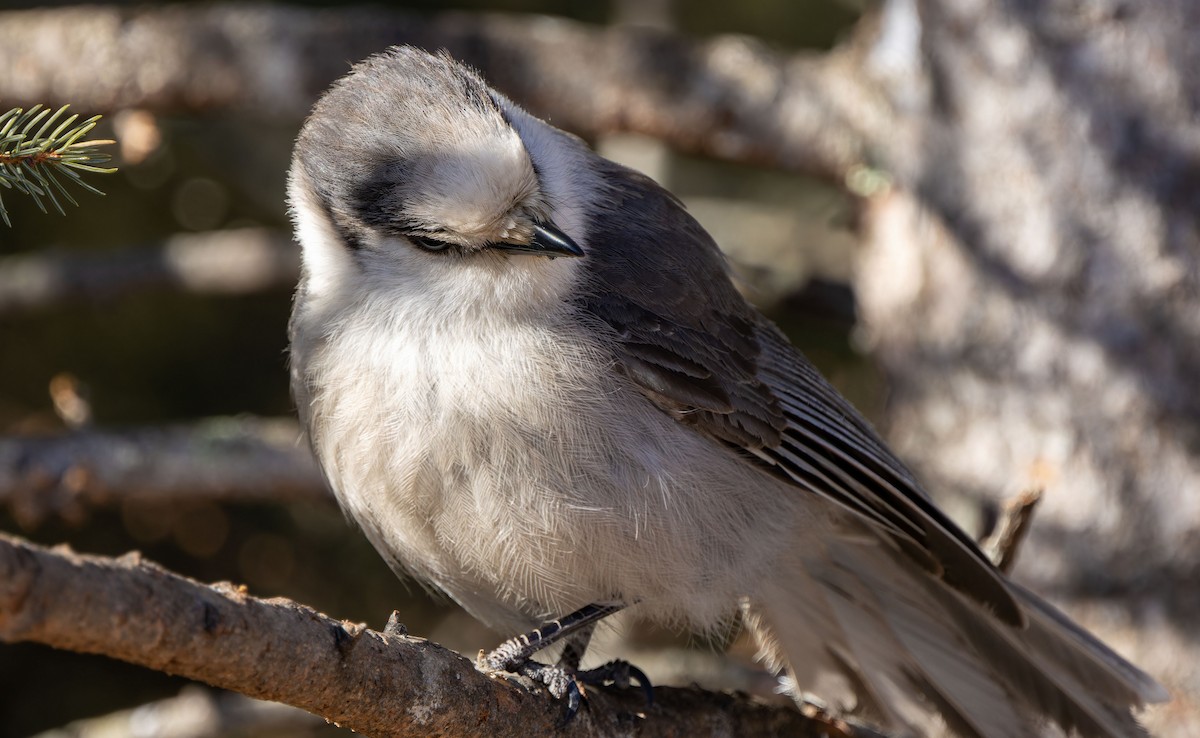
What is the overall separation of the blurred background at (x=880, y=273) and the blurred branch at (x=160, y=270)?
0.04 feet

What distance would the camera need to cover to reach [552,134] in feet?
11.1

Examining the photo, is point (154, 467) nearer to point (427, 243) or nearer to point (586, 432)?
point (427, 243)

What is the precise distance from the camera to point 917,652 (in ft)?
11.8

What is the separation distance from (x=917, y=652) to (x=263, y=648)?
2.25 metres

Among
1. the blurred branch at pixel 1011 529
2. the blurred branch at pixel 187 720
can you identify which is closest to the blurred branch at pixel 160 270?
the blurred branch at pixel 187 720

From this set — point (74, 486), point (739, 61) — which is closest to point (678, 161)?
point (739, 61)

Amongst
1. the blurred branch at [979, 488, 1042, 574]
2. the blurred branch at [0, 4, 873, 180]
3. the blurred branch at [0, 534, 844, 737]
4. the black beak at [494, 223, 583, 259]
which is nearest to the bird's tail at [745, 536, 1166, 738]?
the blurred branch at [979, 488, 1042, 574]

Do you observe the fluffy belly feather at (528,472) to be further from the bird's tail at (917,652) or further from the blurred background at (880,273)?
the blurred background at (880,273)

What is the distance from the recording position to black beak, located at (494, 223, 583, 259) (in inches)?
108

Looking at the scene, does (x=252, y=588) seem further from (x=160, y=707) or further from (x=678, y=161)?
(x=678, y=161)

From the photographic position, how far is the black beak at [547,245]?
2.74 metres

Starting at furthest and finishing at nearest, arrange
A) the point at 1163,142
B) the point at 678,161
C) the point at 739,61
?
1. the point at 678,161
2. the point at 739,61
3. the point at 1163,142

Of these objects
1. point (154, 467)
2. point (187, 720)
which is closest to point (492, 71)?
point (154, 467)

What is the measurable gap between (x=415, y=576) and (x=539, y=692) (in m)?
0.68
